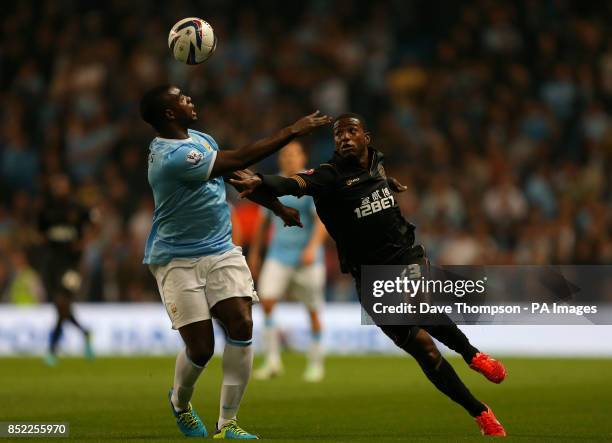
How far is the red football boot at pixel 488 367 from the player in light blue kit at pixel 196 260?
1.61 m

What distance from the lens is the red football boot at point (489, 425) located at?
29.0 feet

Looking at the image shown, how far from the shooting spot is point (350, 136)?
912 cm

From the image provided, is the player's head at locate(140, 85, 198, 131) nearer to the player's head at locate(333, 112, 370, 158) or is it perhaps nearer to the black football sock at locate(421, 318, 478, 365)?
the player's head at locate(333, 112, 370, 158)

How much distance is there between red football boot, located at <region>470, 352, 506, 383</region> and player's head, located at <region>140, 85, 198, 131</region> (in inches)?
103

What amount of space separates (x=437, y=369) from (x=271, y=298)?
6.39 m

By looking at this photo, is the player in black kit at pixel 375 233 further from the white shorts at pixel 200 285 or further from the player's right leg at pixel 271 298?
the player's right leg at pixel 271 298

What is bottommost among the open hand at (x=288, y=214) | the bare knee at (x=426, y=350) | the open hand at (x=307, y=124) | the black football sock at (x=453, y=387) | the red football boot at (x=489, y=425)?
the red football boot at (x=489, y=425)

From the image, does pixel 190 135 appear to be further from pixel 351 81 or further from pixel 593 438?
pixel 351 81

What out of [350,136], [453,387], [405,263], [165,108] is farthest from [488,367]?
[165,108]

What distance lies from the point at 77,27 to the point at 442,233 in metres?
8.89

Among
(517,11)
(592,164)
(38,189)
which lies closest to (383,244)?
(592,164)

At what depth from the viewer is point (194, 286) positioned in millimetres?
8719

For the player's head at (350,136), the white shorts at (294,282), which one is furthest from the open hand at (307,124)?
the white shorts at (294,282)

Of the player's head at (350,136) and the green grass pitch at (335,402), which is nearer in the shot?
the player's head at (350,136)
